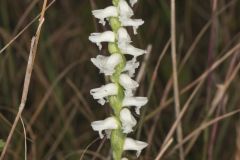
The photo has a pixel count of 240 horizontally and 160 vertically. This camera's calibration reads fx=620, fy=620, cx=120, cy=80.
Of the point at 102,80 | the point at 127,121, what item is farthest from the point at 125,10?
the point at 102,80

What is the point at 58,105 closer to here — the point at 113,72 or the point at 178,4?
the point at 178,4

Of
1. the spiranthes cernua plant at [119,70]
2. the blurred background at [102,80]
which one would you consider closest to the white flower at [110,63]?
the spiranthes cernua plant at [119,70]

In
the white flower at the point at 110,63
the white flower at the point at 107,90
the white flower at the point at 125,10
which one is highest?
the white flower at the point at 125,10

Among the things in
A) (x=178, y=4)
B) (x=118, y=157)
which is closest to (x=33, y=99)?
(x=178, y=4)

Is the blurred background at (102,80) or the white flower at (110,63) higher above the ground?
the white flower at (110,63)

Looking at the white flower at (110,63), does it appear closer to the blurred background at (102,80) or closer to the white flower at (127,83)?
the white flower at (127,83)

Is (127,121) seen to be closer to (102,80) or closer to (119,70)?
(119,70)

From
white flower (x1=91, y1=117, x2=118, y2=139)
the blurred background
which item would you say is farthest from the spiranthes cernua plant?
the blurred background

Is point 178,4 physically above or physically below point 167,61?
above
